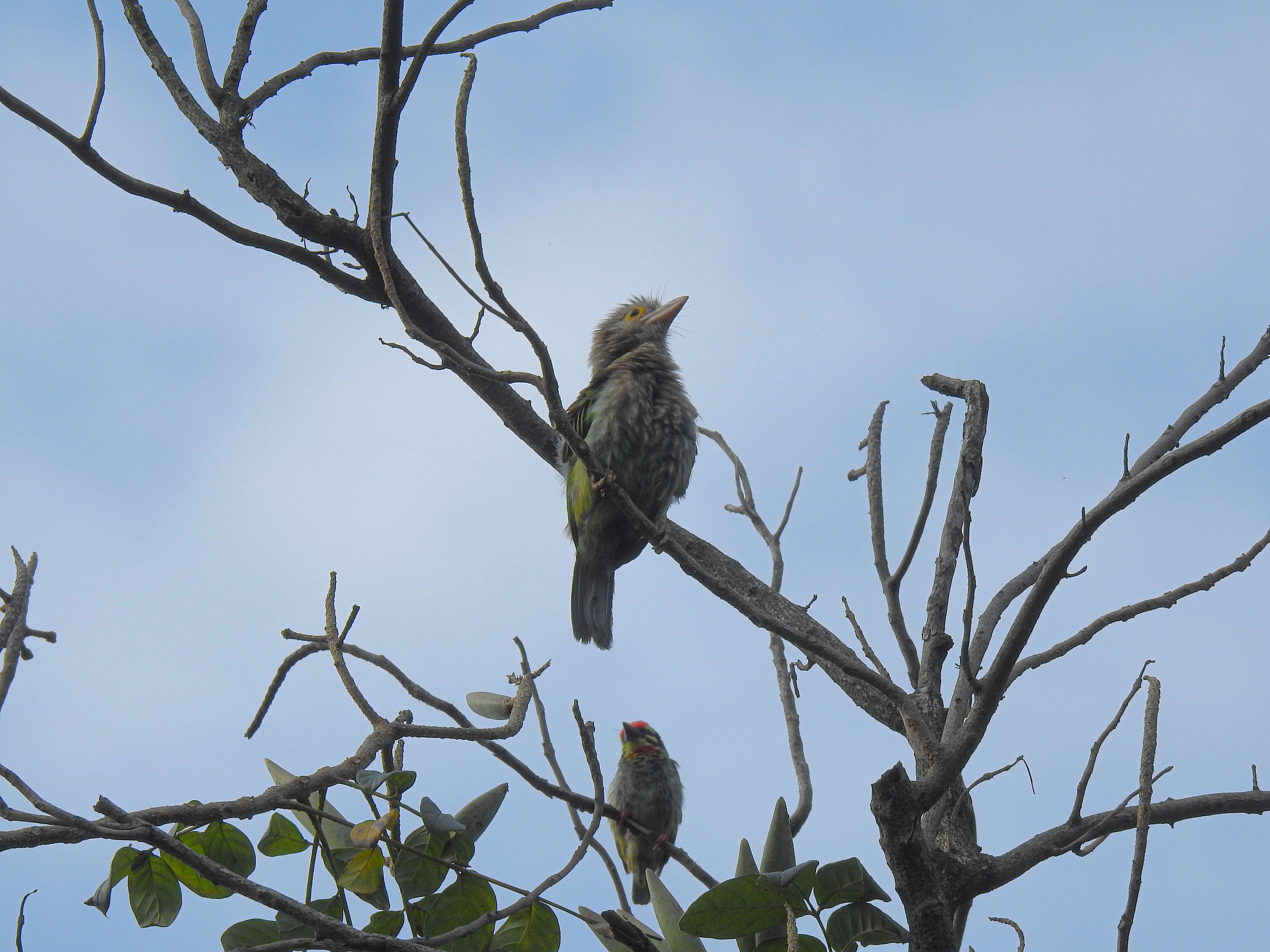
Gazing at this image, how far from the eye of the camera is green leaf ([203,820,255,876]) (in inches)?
95.4

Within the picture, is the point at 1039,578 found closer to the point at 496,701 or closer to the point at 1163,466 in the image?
the point at 1163,466

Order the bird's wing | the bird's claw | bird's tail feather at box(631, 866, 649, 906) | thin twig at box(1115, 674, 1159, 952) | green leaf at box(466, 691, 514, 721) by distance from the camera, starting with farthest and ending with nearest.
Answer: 1. bird's tail feather at box(631, 866, 649, 906)
2. the bird's wing
3. the bird's claw
4. green leaf at box(466, 691, 514, 721)
5. thin twig at box(1115, 674, 1159, 952)

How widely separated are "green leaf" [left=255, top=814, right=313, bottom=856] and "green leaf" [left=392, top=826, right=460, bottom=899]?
23 centimetres

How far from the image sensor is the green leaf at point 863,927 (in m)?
2.37

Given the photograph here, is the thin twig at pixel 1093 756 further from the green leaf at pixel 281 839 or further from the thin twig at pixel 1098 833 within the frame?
the green leaf at pixel 281 839

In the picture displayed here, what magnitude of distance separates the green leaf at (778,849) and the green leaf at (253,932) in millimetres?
1138

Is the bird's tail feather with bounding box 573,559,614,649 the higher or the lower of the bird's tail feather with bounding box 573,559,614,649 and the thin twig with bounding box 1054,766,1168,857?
the higher

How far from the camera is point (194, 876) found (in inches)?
93.1

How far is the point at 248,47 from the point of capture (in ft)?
13.3

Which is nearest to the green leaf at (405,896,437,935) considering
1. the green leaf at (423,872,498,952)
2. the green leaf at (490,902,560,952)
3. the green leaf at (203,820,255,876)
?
the green leaf at (423,872,498,952)

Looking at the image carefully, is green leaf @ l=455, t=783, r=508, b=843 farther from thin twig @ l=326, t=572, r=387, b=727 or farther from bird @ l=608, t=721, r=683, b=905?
bird @ l=608, t=721, r=683, b=905

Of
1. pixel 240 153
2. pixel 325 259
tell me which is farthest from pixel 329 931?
pixel 240 153

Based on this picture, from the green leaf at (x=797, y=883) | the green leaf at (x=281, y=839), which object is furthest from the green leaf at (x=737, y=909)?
the green leaf at (x=281, y=839)

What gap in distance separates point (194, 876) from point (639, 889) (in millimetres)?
3192
